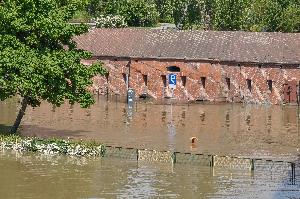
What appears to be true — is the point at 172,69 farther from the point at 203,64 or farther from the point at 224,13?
the point at 224,13

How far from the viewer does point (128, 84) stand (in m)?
78.5

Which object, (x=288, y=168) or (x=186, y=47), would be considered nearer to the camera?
(x=288, y=168)

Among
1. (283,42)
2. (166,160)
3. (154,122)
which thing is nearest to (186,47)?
(283,42)

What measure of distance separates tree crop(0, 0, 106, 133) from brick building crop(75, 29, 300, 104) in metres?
27.1

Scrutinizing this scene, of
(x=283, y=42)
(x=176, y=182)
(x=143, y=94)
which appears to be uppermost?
(x=283, y=42)

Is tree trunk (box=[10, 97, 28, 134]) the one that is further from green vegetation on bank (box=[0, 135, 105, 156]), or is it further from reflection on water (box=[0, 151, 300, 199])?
reflection on water (box=[0, 151, 300, 199])

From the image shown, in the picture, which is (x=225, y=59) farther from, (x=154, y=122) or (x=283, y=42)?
(x=154, y=122)

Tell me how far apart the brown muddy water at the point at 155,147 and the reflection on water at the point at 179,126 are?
2.5 inches

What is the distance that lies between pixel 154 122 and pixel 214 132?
597cm

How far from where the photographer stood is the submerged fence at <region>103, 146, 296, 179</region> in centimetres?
4312

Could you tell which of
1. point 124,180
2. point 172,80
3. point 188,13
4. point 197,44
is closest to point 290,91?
point 197,44

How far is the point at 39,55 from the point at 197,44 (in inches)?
1214

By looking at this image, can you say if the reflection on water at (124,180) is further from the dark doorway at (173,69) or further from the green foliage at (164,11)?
the green foliage at (164,11)

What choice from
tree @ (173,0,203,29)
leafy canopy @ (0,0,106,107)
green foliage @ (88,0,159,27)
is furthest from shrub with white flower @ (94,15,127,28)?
leafy canopy @ (0,0,106,107)
